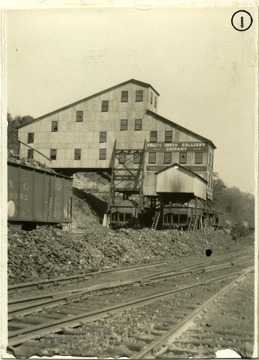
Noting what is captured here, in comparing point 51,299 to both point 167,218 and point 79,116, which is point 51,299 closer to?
point 79,116

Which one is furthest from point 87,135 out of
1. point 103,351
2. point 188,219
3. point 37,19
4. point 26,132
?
point 103,351

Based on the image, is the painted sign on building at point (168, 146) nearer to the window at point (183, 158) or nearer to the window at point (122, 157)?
the window at point (183, 158)

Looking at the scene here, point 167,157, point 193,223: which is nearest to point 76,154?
point 167,157

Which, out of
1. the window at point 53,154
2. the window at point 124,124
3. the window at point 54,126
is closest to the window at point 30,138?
the window at point 53,154

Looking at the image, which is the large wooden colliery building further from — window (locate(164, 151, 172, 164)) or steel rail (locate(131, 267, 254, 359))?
steel rail (locate(131, 267, 254, 359))

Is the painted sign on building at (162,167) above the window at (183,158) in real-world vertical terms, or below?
below

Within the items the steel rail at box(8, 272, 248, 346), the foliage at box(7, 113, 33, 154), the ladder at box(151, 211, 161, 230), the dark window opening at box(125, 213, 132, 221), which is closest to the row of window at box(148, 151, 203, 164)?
the ladder at box(151, 211, 161, 230)
